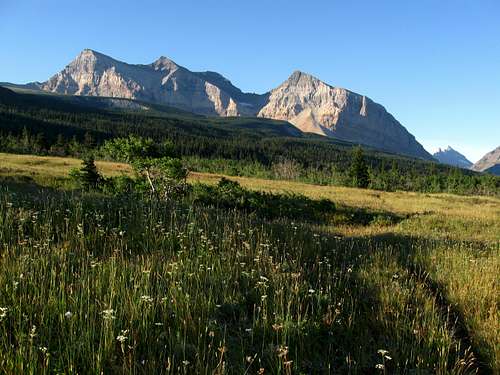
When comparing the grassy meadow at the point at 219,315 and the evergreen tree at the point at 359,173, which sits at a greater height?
the evergreen tree at the point at 359,173

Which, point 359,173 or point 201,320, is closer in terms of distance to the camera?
point 201,320

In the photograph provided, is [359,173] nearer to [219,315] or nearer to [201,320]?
[219,315]

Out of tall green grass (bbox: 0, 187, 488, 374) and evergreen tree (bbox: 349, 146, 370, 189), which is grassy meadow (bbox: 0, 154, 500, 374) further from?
evergreen tree (bbox: 349, 146, 370, 189)

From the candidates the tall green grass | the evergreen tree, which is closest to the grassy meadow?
the tall green grass

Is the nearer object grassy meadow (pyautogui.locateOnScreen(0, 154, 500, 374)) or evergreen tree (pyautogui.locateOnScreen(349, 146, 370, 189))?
grassy meadow (pyautogui.locateOnScreen(0, 154, 500, 374))

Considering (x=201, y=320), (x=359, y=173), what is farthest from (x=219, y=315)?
(x=359, y=173)

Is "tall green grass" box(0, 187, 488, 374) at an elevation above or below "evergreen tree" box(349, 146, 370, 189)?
below

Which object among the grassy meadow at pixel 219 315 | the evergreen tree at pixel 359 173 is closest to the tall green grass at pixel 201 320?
the grassy meadow at pixel 219 315

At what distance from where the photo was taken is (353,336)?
4.79 meters

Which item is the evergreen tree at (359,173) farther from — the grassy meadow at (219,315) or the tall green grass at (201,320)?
the tall green grass at (201,320)

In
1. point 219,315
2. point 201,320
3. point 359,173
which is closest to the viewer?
point 201,320

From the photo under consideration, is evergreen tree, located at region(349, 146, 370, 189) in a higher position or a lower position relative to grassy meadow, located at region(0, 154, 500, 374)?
higher

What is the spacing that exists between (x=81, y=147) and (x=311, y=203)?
120842 millimetres

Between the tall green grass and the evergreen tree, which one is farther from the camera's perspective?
the evergreen tree
